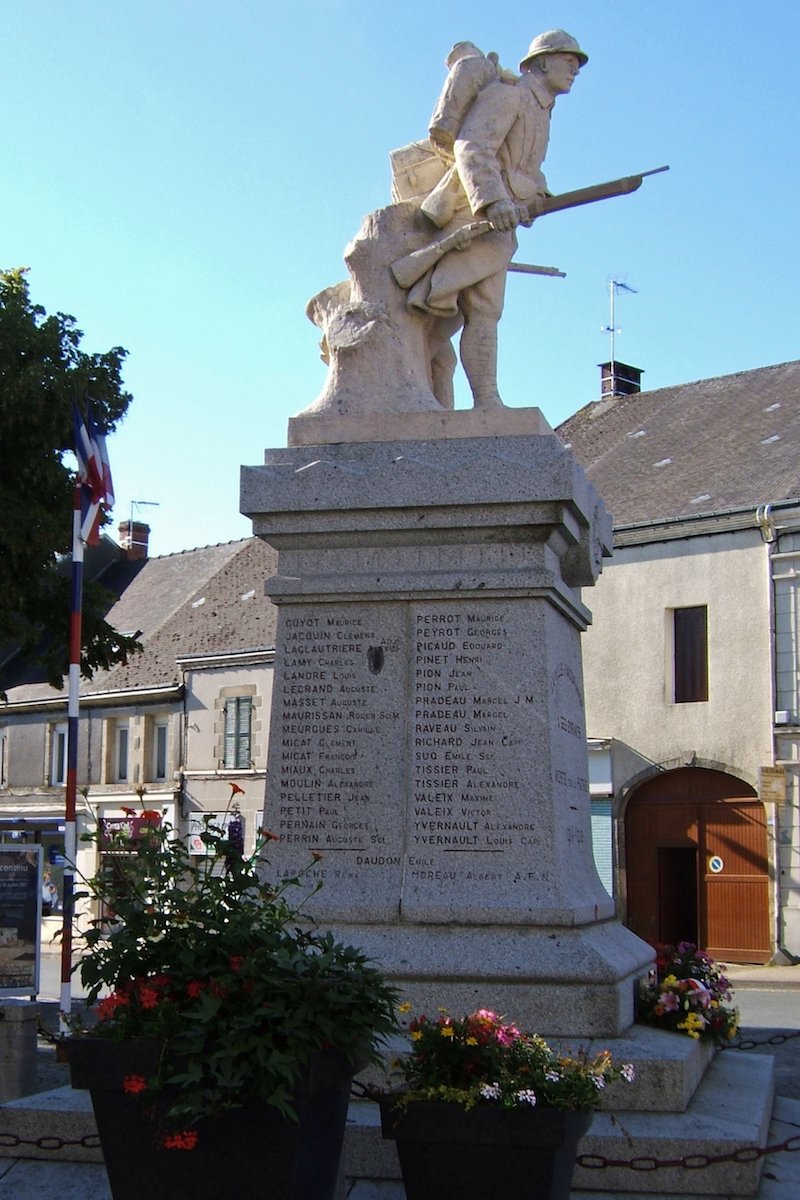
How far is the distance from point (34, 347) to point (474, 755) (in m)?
12.9

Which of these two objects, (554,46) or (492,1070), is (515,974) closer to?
(492,1070)

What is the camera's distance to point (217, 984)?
4.40 meters

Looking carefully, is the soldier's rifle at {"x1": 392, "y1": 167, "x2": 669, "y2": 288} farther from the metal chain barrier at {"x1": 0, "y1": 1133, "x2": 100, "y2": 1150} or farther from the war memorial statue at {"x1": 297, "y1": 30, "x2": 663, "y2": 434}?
the metal chain barrier at {"x1": 0, "y1": 1133, "x2": 100, "y2": 1150}

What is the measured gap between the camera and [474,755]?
6.68m

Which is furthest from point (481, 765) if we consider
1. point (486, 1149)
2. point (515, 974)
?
point (486, 1149)

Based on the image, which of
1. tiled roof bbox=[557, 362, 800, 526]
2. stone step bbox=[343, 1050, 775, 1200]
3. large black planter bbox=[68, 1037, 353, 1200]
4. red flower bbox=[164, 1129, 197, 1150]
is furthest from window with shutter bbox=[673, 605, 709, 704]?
red flower bbox=[164, 1129, 197, 1150]

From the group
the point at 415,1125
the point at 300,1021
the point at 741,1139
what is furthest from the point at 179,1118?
the point at 741,1139

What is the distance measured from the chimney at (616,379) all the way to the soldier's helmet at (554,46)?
86.6 ft

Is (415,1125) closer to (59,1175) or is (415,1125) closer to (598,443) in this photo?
(59,1175)

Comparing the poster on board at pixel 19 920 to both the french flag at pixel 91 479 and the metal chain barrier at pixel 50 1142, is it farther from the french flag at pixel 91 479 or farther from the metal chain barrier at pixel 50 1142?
the metal chain barrier at pixel 50 1142

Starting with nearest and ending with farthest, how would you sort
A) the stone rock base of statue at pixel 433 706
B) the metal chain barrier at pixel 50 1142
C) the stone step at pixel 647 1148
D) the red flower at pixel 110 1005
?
the red flower at pixel 110 1005, the stone step at pixel 647 1148, the metal chain barrier at pixel 50 1142, the stone rock base of statue at pixel 433 706

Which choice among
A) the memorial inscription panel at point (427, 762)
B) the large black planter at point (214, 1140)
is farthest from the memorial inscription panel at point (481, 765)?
the large black planter at point (214, 1140)

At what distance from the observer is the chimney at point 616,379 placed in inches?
1346

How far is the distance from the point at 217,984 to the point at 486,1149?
0.98m
